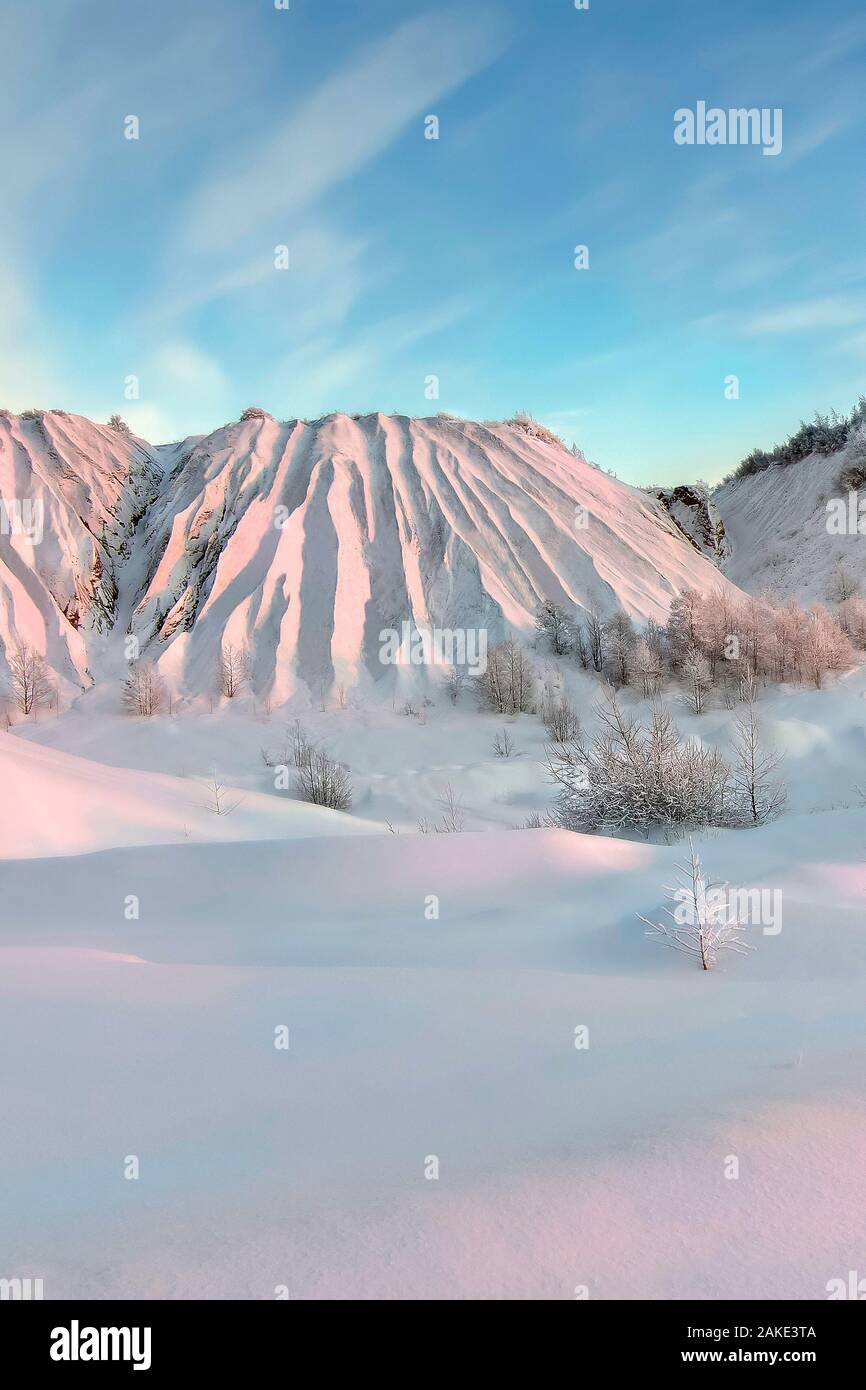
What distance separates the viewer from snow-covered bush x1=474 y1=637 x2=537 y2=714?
24597mm

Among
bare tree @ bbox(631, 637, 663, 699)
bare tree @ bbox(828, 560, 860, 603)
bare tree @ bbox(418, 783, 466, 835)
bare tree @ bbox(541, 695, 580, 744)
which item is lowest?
bare tree @ bbox(418, 783, 466, 835)

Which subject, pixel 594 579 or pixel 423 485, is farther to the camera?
pixel 423 485

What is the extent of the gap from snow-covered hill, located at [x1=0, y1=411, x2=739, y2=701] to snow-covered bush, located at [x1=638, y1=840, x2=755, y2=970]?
2168 centimetres

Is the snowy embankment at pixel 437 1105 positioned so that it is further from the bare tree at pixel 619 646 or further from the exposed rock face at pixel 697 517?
the exposed rock face at pixel 697 517

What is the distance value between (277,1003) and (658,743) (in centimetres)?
943

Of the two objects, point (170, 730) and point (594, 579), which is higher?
point (594, 579)

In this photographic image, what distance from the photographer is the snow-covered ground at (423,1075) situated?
2137mm

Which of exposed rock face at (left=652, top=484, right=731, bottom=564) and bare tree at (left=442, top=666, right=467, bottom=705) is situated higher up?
exposed rock face at (left=652, top=484, right=731, bottom=564)

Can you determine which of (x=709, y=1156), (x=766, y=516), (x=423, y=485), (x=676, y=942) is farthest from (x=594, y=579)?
(x=709, y=1156)

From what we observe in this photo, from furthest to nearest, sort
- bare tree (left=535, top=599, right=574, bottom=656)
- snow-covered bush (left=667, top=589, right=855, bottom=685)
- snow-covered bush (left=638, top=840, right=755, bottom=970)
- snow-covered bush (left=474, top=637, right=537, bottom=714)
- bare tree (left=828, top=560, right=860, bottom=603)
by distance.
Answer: bare tree (left=828, top=560, right=860, bottom=603)
bare tree (left=535, top=599, right=574, bottom=656)
snow-covered bush (left=474, top=637, right=537, bottom=714)
snow-covered bush (left=667, top=589, right=855, bottom=685)
snow-covered bush (left=638, top=840, right=755, bottom=970)

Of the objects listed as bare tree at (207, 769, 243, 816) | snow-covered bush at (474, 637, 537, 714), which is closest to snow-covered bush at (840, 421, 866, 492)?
snow-covered bush at (474, 637, 537, 714)

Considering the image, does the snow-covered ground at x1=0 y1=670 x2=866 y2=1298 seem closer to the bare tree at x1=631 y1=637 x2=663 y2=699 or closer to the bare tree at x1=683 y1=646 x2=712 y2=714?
the bare tree at x1=683 y1=646 x2=712 y2=714
